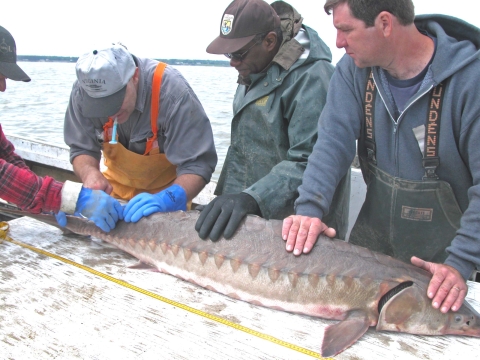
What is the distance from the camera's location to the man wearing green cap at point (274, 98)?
272 centimetres

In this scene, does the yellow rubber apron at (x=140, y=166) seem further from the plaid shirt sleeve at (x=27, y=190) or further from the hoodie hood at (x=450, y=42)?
the hoodie hood at (x=450, y=42)

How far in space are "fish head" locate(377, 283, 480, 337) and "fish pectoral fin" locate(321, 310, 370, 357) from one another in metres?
0.08

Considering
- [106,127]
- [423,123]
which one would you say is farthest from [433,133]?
[106,127]

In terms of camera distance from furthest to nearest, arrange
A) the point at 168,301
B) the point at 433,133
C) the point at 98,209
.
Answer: the point at 98,209 < the point at 433,133 < the point at 168,301

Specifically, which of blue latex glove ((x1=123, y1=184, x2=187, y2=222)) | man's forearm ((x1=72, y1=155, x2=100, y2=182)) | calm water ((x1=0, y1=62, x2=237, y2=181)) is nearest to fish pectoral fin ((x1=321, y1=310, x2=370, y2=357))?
blue latex glove ((x1=123, y1=184, x2=187, y2=222))

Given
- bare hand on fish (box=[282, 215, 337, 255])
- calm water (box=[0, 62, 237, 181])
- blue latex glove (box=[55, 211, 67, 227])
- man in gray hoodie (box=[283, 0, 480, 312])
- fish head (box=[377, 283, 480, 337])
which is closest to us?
fish head (box=[377, 283, 480, 337])

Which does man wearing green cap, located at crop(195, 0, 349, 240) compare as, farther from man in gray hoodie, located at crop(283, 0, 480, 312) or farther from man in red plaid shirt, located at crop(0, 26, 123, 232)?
man in red plaid shirt, located at crop(0, 26, 123, 232)

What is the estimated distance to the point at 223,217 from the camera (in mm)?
2441

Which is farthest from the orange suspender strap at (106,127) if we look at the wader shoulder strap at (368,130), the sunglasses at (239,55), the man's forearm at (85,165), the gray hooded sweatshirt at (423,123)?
the wader shoulder strap at (368,130)

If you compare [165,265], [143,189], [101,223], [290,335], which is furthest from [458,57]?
[143,189]

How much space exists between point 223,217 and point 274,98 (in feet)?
3.04

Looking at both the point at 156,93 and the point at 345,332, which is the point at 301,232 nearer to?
the point at 345,332

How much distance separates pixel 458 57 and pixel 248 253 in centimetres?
137

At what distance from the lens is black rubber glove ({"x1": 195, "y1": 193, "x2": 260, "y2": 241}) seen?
243 cm
